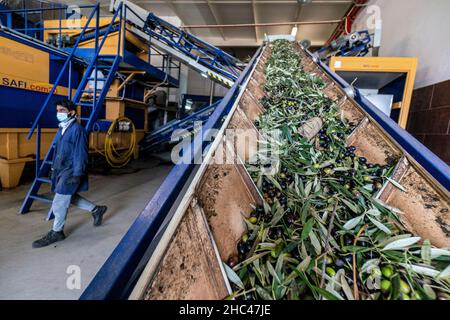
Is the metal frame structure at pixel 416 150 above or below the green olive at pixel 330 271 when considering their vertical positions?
above

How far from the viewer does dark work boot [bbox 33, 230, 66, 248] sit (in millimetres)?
2293

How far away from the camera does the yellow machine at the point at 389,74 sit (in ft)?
11.6

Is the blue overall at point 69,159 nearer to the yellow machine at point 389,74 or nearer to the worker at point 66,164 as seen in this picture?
the worker at point 66,164

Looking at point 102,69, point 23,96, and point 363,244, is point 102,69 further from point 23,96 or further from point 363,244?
point 363,244

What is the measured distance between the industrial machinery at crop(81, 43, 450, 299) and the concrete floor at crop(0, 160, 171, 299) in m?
1.43

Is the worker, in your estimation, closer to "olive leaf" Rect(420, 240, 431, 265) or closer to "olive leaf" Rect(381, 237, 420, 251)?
"olive leaf" Rect(381, 237, 420, 251)

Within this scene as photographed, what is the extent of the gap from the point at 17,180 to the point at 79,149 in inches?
99.9

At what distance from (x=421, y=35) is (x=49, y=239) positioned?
22.3 ft

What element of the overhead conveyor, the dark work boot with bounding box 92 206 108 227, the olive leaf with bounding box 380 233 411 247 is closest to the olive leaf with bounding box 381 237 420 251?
the olive leaf with bounding box 380 233 411 247

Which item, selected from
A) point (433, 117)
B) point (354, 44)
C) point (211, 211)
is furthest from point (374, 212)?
point (354, 44)

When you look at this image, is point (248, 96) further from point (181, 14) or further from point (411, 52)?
point (181, 14)

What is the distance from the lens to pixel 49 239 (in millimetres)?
2355

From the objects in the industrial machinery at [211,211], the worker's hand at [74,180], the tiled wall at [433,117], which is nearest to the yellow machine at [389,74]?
the tiled wall at [433,117]

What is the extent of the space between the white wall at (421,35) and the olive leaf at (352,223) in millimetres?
3690
